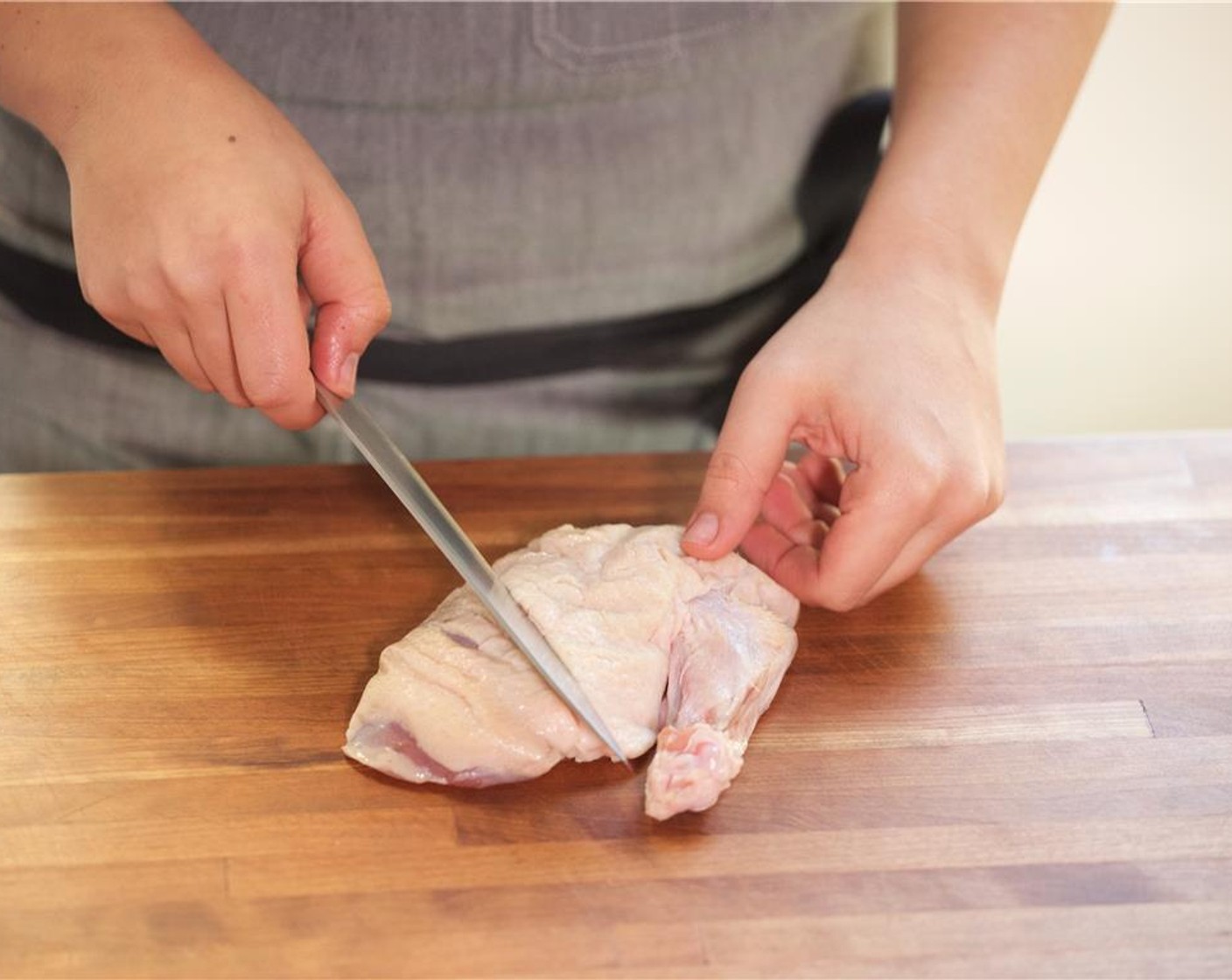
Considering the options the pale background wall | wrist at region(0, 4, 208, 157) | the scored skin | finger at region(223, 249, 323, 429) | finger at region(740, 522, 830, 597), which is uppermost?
wrist at region(0, 4, 208, 157)

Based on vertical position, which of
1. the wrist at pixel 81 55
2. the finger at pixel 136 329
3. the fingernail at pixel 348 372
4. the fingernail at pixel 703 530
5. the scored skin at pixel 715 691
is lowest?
the scored skin at pixel 715 691

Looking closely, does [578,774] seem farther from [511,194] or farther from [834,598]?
[511,194]

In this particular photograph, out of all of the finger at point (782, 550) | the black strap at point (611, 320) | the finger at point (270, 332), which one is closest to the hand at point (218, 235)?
the finger at point (270, 332)

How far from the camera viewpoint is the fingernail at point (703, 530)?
4.91 ft

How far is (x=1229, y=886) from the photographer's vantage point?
124 centimetres

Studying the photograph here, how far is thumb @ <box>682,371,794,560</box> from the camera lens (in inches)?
58.9

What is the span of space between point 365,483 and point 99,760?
515mm

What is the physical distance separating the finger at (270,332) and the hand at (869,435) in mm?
441

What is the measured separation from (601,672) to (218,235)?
56cm

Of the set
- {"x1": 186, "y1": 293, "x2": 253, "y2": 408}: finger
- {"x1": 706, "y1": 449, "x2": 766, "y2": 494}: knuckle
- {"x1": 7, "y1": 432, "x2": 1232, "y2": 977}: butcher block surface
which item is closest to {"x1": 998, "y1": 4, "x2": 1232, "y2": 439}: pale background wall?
{"x1": 7, "y1": 432, "x2": 1232, "y2": 977}: butcher block surface

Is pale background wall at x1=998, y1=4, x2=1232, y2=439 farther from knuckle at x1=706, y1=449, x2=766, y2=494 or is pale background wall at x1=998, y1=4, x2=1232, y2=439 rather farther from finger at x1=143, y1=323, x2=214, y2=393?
finger at x1=143, y1=323, x2=214, y2=393

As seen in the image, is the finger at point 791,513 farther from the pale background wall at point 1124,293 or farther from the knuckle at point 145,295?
the pale background wall at point 1124,293

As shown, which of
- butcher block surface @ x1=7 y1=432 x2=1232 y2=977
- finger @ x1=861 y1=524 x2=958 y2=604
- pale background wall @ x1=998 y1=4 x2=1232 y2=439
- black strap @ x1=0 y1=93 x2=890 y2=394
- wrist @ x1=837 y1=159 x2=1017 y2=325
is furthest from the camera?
pale background wall @ x1=998 y1=4 x2=1232 y2=439

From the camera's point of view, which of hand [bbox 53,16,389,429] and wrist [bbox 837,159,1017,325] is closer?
hand [bbox 53,16,389,429]
